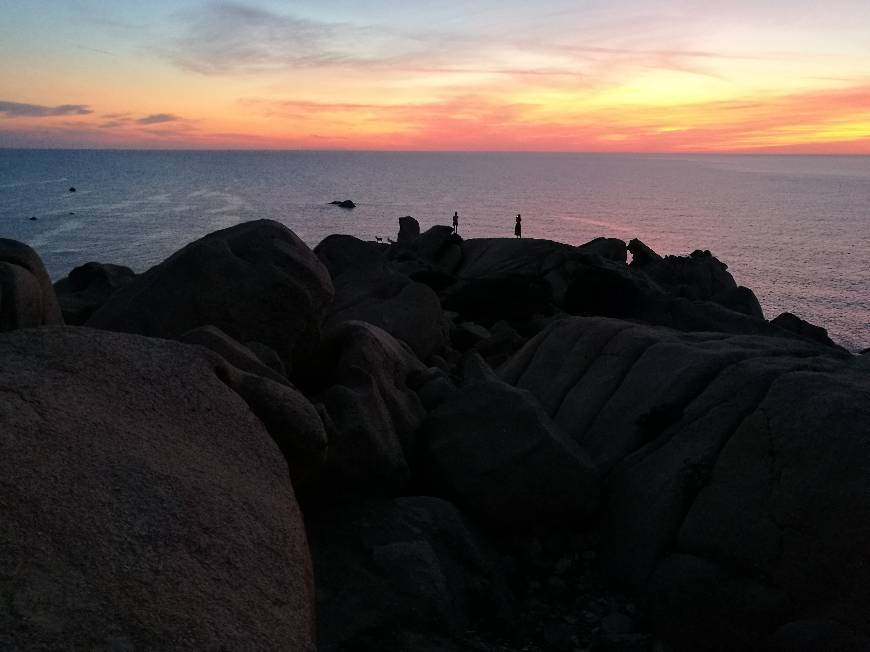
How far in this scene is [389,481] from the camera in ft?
29.5

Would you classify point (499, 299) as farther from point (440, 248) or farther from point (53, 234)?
point (53, 234)

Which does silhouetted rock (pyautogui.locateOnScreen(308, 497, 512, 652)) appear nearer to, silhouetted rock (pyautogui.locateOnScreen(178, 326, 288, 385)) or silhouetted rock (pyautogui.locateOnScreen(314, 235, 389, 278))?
silhouetted rock (pyautogui.locateOnScreen(178, 326, 288, 385))

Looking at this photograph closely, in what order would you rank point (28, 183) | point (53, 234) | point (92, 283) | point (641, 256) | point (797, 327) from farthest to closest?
point (28, 183), point (53, 234), point (641, 256), point (92, 283), point (797, 327)

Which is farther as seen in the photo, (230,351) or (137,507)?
(230,351)

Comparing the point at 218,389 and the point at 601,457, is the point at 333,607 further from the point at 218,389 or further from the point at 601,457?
the point at 601,457

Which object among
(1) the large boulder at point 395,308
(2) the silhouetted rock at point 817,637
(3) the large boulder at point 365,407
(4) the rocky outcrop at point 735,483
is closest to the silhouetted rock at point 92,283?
(1) the large boulder at point 395,308

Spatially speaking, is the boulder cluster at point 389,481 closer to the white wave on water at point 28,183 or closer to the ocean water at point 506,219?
the ocean water at point 506,219

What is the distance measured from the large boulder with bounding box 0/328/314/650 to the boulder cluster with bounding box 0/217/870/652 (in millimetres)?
18

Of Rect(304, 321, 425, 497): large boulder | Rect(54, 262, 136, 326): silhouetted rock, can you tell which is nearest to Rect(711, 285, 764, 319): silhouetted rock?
Rect(304, 321, 425, 497): large boulder

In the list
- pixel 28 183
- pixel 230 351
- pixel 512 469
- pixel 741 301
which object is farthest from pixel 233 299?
pixel 28 183

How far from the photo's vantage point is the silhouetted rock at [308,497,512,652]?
706cm

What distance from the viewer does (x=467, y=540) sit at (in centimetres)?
861

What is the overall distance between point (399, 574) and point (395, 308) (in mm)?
9789

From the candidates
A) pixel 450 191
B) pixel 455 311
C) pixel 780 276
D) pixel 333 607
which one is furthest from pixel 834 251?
pixel 450 191
